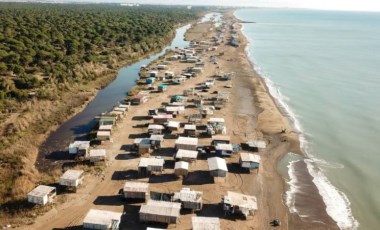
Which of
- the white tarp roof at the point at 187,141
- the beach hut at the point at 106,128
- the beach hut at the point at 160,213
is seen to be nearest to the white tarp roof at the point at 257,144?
the white tarp roof at the point at 187,141

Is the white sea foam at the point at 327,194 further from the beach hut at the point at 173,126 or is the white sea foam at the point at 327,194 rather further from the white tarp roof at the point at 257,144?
the beach hut at the point at 173,126

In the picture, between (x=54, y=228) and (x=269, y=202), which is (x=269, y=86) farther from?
(x=54, y=228)

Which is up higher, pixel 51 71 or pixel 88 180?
pixel 51 71

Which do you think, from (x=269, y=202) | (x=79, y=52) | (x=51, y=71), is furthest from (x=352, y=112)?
(x=79, y=52)

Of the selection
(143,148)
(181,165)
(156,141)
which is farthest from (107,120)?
(181,165)

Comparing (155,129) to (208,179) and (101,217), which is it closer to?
(208,179)
